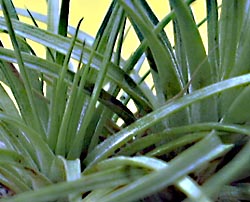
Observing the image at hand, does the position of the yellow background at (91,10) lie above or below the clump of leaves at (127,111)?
above

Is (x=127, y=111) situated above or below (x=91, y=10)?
below

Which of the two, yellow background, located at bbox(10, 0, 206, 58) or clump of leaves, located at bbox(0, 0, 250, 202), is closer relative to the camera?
clump of leaves, located at bbox(0, 0, 250, 202)

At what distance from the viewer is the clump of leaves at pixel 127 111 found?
0.26 meters

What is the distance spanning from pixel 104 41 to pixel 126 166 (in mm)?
131

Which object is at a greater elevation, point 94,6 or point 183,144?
point 94,6

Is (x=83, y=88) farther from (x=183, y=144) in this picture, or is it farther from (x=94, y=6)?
(x=94, y=6)

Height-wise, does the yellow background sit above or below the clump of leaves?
above

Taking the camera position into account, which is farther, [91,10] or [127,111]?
[91,10]

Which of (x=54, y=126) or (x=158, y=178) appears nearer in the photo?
(x=158, y=178)

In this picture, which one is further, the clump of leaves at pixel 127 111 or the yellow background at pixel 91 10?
the yellow background at pixel 91 10

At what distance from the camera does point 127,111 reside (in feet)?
1.05

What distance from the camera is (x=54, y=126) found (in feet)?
1.00

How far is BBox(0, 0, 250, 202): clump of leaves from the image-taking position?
0.26 metres

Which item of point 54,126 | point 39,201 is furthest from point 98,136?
point 39,201
